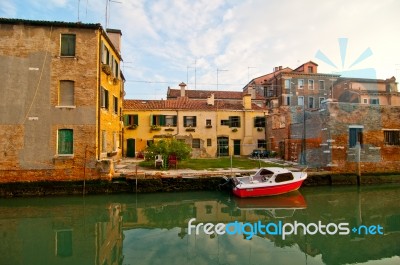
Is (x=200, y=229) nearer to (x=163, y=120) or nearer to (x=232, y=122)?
(x=163, y=120)

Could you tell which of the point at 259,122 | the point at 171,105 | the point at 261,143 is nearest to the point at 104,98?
the point at 171,105

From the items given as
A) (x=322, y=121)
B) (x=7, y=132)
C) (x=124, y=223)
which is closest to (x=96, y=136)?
(x=7, y=132)

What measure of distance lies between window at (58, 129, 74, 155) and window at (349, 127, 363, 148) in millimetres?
17755

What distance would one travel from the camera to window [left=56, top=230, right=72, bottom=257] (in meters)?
7.64

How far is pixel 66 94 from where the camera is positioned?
14227 mm

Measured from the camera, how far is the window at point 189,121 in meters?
26.6

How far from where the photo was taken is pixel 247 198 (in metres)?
13.5

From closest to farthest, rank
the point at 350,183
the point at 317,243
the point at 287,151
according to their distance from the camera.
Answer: the point at 317,243 < the point at 350,183 < the point at 287,151

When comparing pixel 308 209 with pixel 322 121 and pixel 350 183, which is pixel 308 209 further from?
pixel 322 121

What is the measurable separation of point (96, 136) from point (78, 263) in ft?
27.4

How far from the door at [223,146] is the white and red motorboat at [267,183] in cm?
1300

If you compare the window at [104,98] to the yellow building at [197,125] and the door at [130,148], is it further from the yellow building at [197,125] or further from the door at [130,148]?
the door at [130,148]

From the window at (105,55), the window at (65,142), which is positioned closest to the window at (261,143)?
the window at (105,55)

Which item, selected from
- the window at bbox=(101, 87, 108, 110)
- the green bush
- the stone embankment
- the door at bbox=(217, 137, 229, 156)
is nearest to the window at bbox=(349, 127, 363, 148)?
the stone embankment
